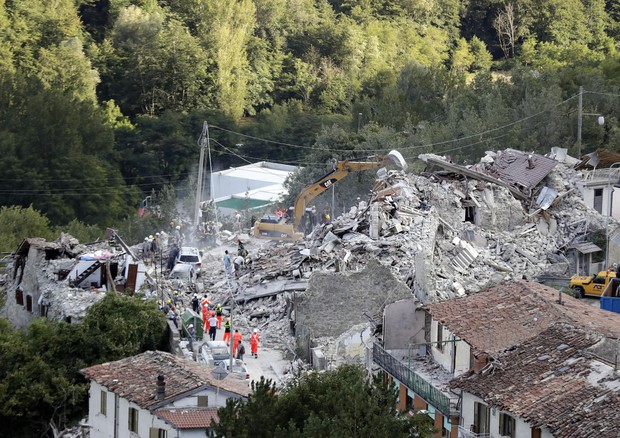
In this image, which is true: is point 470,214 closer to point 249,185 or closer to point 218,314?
point 218,314

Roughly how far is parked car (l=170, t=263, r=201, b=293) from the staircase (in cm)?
313

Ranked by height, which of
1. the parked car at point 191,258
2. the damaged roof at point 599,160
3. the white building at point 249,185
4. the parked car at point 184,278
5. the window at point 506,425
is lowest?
the white building at point 249,185

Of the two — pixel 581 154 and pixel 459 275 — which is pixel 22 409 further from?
pixel 581 154

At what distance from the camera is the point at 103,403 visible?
32875mm

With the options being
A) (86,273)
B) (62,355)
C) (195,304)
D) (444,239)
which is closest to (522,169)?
(444,239)

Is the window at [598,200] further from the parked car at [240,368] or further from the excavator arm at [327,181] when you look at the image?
the parked car at [240,368]

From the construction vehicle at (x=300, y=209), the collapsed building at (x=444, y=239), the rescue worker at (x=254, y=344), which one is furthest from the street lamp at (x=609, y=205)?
the rescue worker at (x=254, y=344)

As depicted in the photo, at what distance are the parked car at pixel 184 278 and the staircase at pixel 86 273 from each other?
3134 mm

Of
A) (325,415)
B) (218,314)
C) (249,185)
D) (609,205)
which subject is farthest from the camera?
(249,185)

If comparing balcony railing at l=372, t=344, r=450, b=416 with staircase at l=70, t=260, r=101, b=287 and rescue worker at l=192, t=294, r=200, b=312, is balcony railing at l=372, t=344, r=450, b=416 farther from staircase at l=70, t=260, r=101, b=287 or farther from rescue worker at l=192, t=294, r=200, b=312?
staircase at l=70, t=260, r=101, b=287

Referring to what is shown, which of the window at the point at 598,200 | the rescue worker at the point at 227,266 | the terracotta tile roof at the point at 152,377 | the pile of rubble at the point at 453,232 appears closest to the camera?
the terracotta tile roof at the point at 152,377

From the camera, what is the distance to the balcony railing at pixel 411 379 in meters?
29.7

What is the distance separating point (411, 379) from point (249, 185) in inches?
1720

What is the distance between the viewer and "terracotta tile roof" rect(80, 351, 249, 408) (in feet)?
101
